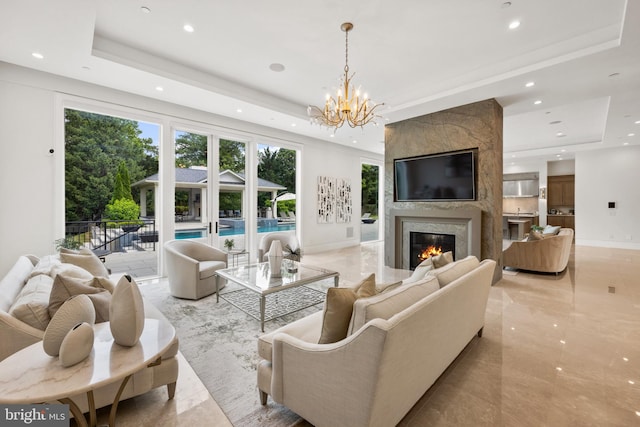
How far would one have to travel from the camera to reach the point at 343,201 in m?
8.62

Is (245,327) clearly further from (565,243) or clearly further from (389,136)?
(565,243)

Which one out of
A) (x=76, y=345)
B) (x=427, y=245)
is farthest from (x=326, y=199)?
(x=76, y=345)

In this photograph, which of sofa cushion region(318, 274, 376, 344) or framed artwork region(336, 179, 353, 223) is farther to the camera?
framed artwork region(336, 179, 353, 223)

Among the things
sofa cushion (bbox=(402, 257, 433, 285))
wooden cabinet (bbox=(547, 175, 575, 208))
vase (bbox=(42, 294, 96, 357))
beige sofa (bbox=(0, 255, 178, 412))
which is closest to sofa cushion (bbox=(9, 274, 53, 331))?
beige sofa (bbox=(0, 255, 178, 412))

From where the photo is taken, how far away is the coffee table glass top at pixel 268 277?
324 cm

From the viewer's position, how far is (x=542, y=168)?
34.7 feet

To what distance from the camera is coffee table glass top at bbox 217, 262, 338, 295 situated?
324 centimetres

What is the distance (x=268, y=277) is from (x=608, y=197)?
1070 centimetres

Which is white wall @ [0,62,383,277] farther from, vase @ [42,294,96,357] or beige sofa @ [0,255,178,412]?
vase @ [42,294,96,357]

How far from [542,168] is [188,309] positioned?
12.4 m

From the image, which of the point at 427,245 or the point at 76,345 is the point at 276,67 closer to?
the point at 76,345

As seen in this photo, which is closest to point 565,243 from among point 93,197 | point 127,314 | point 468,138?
point 468,138

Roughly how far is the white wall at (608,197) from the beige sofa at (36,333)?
11.7 meters

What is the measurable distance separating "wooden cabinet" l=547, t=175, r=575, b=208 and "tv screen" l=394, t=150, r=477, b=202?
8.22 m
